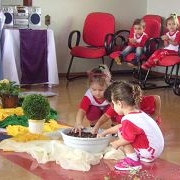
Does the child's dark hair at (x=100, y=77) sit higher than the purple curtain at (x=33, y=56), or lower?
higher

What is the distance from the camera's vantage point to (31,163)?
3.26m

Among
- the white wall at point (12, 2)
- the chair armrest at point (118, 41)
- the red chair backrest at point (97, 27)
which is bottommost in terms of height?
the chair armrest at point (118, 41)

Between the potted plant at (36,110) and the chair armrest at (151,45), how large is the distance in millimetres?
3062

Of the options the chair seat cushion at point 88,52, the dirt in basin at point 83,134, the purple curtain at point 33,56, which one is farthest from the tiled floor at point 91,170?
the chair seat cushion at point 88,52

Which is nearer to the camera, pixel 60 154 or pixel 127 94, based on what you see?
pixel 127 94

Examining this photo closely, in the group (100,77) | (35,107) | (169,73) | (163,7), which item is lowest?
(169,73)

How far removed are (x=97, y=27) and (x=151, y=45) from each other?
989 mm

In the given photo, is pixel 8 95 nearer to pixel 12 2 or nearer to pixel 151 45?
pixel 12 2

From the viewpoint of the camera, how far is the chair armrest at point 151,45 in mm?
6660

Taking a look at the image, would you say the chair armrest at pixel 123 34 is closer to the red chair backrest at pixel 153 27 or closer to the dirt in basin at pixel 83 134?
the red chair backrest at pixel 153 27

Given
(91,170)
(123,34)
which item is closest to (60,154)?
(91,170)

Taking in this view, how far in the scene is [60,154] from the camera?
331cm

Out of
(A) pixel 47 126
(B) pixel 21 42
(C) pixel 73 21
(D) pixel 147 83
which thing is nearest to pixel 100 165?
(A) pixel 47 126

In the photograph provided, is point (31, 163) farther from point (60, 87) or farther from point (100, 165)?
point (60, 87)
